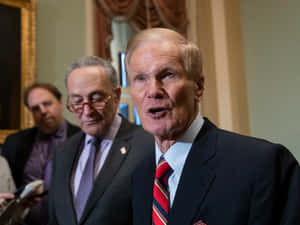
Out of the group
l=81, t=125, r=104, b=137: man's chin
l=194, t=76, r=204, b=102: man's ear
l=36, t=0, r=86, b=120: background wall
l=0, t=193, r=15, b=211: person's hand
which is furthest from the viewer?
l=36, t=0, r=86, b=120: background wall

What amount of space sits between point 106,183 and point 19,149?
1.66 meters

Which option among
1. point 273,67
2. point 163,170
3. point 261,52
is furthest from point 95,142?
point 261,52

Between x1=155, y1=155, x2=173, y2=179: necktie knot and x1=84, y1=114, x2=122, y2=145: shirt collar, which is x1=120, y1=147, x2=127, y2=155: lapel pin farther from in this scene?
x1=155, y1=155, x2=173, y2=179: necktie knot

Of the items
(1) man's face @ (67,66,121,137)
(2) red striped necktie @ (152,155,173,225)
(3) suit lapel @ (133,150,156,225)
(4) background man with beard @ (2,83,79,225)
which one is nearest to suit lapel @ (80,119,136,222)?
(1) man's face @ (67,66,121,137)

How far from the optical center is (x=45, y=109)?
312cm

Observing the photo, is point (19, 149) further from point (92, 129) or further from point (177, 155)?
point (177, 155)

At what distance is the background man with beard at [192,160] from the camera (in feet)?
3.43

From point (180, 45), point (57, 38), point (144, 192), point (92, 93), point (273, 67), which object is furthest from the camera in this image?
point (57, 38)

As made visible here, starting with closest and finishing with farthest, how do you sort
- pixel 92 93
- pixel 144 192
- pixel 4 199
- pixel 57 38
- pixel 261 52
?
pixel 144 192 → pixel 92 93 → pixel 4 199 → pixel 57 38 → pixel 261 52

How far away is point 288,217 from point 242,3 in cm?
450

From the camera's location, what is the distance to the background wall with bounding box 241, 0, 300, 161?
3711 mm

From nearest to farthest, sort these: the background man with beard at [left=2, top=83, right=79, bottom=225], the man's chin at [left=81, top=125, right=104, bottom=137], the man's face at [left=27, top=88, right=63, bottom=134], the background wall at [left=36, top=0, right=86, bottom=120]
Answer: the man's chin at [left=81, top=125, right=104, bottom=137]
the background man with beard at [left=2, top=83, right=79, bottom=225]
the man's face at [left=27, top=88, right=63, bottom=134]
the background wall at [left=36, top=0, right=86, bottom=120]

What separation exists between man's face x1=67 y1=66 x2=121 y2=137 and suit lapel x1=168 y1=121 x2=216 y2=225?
0.76 metres

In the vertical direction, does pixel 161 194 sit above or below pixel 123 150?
below
